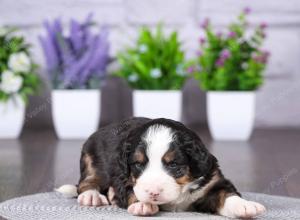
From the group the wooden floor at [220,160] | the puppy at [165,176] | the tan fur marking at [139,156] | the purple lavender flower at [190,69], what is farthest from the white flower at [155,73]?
the tan fur marking at [139,156]

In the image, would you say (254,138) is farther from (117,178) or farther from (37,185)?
(117,178)

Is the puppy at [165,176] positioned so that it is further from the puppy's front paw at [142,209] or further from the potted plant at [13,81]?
the potted plant at [13,81]

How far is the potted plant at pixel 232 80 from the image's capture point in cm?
430

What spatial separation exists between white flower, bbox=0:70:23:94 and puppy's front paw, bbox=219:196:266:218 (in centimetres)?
269

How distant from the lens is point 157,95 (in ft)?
14.3

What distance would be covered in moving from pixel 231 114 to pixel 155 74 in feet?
1.74

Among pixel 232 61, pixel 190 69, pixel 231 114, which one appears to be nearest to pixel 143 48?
pixel 190 69

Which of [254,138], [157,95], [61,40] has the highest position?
[61,40]

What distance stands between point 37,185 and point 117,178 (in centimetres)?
70

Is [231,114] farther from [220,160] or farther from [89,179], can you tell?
[89,179]

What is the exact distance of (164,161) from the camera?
1854 millimetres

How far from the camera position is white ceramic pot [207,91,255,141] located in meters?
4.29

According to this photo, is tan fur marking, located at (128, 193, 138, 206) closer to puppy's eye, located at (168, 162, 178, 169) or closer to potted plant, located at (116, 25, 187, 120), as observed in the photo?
puppy's eye, located at (168, 162, 178, 169)

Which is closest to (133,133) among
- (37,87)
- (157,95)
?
(157,95)
